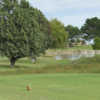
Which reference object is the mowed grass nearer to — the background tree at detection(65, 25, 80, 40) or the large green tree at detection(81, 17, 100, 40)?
the large green tree at detection(81, 17, 100, 40)

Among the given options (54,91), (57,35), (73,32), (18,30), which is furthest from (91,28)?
(54,91)

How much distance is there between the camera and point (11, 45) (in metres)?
41.8

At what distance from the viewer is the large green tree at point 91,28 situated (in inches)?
5443

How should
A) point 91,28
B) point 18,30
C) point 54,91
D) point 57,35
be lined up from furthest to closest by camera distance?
point 91,28 < point 57,35 < point 18,30 < point 54,91

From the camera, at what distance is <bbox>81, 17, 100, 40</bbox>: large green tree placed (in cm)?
13825

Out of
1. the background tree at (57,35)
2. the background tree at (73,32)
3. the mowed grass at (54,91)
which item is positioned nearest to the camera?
the mowed grass at (54,91)

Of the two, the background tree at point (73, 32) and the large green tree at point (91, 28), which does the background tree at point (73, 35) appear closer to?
the background tree at point (73, 32)

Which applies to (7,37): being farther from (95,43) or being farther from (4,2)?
(95,43)

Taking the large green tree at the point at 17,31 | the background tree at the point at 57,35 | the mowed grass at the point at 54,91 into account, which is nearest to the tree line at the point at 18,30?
the large green tree at the point at 17,31

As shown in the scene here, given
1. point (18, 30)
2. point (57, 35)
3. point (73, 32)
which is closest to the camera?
point (18, 30)

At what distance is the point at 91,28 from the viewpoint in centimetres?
14250

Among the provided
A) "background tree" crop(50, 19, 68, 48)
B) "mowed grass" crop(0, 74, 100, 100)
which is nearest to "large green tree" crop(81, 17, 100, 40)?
"background tree" crop(50, 19, 68, 48)

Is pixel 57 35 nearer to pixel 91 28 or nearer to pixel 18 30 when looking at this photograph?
pixel 18 30

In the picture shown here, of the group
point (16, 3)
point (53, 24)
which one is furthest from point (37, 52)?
point (53, 24)
